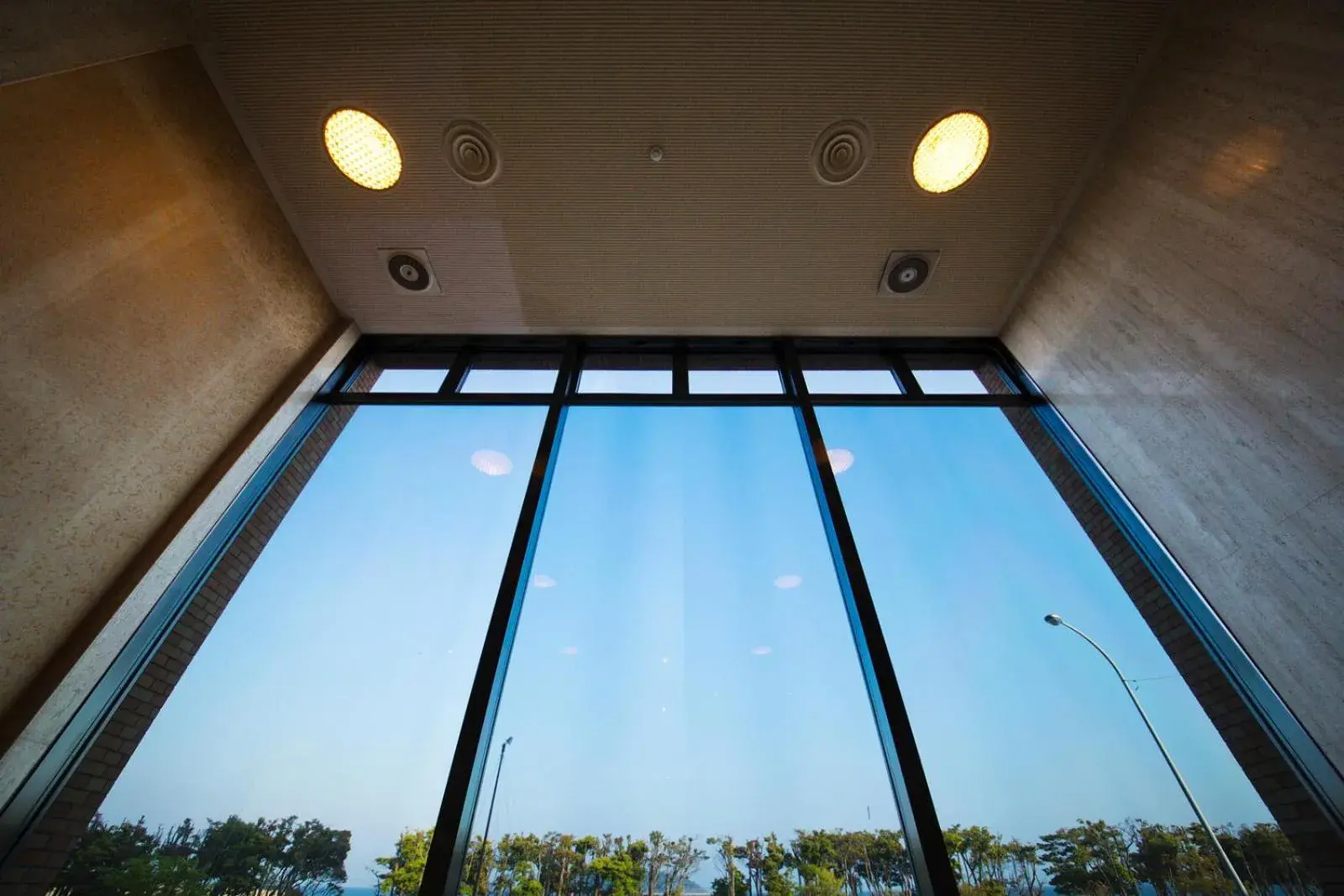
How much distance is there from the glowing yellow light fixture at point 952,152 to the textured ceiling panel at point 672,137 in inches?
1.9

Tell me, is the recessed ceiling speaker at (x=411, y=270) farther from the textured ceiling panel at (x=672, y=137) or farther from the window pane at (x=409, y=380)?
the window pane at (x=409, y=380)

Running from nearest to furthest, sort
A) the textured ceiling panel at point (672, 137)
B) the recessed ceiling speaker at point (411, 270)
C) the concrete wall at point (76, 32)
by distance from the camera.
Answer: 1. the concrete wall at point (76, 32)
2. the textured ceiling panel at point (672, 137)
3. the recessed ceiling speaker at point (411, 270)

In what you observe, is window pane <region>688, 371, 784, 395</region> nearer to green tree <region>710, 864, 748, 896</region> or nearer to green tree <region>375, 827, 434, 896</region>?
green tree <region>710, 864, 748, 896</region>

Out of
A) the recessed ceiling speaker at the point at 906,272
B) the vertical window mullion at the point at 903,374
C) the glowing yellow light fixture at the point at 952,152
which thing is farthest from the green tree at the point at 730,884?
the glowing yellow light fixture at the point at 952,152

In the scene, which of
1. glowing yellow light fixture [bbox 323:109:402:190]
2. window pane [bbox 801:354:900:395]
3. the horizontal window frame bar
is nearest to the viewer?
glowing yellow light fixture [bbox 323:109:402:190]

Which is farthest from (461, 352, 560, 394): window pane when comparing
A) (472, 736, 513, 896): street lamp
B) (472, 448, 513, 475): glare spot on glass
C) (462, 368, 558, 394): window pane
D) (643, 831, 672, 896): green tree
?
(643, 831, 672, 896): green tree

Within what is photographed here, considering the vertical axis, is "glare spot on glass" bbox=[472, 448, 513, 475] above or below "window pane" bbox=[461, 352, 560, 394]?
below

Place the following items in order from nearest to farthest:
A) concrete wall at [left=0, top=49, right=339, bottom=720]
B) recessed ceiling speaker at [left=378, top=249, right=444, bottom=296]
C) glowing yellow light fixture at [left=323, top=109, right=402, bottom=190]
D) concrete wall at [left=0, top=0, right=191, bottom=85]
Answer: concrete wall at [left=0, top=0, right=191, bottom=85] → concrete wall at [left=0, top=49, right=339, bottom=720] → glowing yellow light fixture at [left=323, top=109, right=402, bottom=190] → recessed ceiling speaker at [left=378, top=249, right=444, bottom=296]

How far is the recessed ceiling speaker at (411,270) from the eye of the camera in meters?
2.58

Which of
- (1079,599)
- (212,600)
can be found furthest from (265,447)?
(1079,599)

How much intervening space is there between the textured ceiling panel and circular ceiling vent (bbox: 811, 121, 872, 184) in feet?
0.13

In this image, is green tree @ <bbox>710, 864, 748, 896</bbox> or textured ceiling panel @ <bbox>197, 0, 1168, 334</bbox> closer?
green tree @ <bbox>710, 864, 748, 896</bbox>

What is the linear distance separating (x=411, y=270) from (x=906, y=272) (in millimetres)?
2651

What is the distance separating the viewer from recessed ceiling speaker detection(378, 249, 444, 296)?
2580mm
